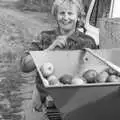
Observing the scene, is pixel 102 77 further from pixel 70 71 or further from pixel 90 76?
pixel 70 71

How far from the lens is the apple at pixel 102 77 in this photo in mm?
2494

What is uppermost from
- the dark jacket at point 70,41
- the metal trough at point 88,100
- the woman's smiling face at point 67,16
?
the woman's smiling face at point 67,16

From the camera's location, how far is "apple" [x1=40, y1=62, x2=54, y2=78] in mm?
2629

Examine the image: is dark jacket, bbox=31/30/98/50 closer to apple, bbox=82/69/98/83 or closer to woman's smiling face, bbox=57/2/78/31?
woman's smiling face, bbox=57/2/78/31

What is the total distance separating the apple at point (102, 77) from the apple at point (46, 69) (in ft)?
1.24

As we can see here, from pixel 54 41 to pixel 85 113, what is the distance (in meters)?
1.07

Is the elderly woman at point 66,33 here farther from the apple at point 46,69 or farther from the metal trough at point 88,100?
→ the metal trough at point 88,100

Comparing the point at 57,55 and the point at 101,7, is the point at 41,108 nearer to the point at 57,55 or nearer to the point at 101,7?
the point at 57,55

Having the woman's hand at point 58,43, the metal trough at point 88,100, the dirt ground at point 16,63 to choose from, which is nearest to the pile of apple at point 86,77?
the metal trough at point 88,100

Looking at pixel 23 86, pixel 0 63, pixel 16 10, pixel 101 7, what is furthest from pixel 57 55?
pixel 16 10

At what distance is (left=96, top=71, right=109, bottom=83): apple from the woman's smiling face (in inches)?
31.8

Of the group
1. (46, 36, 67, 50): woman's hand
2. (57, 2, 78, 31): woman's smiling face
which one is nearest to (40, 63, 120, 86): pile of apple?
(46, 36, 67, 50): woman's hand

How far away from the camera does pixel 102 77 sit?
255cm

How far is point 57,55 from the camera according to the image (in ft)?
9.30
